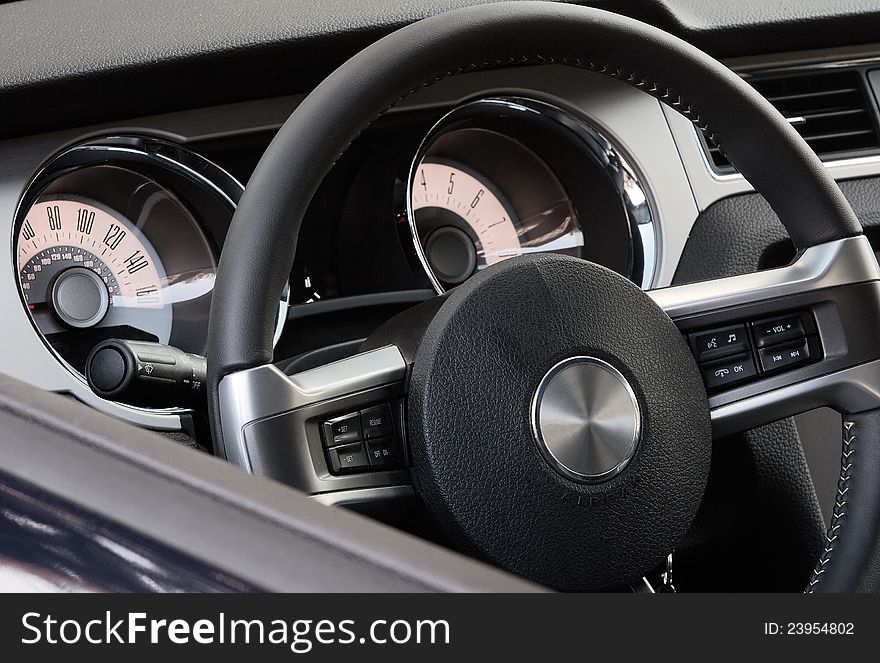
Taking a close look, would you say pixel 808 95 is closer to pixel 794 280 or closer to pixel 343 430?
pixel 794 280

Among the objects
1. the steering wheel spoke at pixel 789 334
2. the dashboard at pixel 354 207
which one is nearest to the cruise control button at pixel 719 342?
the steering wheel spoke at pixel 789 334

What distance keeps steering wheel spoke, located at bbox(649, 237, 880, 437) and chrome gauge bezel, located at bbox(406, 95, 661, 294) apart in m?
0.44

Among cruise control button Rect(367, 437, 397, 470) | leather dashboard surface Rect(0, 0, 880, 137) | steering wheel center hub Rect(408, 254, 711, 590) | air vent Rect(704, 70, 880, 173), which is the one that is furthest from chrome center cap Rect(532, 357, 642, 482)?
air vent Rect(704, 70, 880, 173)

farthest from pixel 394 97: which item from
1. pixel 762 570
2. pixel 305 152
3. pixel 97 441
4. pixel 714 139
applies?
pixel 762 570

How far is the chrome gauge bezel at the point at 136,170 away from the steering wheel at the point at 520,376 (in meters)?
0.41

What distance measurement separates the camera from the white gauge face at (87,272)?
124 cm

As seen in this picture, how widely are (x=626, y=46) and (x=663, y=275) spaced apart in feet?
1.91

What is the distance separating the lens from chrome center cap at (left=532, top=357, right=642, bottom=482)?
86 cm

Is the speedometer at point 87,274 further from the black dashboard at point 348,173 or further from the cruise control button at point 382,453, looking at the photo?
the cruise control button at point 382,453

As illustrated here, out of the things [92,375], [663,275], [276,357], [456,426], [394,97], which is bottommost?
[456,426]

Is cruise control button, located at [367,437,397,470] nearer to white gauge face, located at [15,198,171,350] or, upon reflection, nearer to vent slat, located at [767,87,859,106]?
white gauge face, located at [15,198,171,350]

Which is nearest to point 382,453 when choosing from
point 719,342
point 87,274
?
point 719,342
